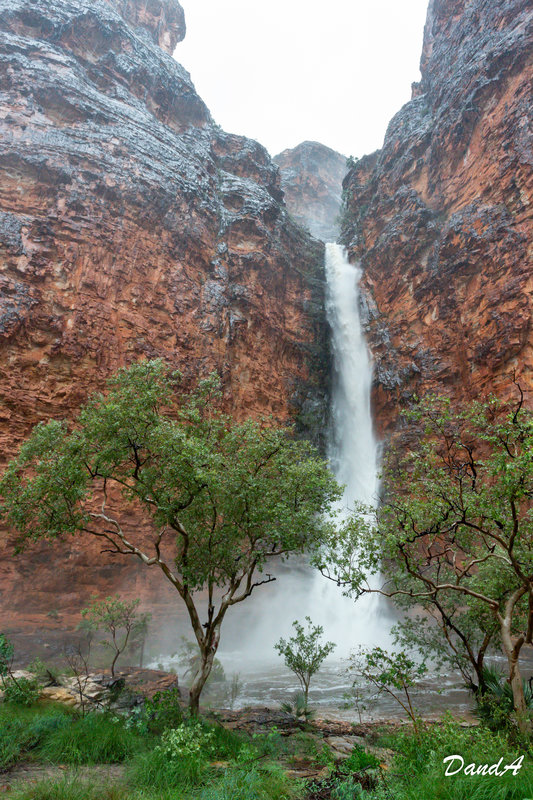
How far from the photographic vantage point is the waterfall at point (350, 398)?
33.3 meters

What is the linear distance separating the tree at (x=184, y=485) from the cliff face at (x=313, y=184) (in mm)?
73163

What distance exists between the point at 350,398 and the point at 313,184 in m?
69.1

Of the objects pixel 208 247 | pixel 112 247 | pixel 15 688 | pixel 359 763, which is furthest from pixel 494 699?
pixel 208 247

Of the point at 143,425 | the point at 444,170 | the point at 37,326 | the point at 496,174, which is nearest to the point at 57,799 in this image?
the point at 143,425

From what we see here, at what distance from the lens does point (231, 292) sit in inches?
1315

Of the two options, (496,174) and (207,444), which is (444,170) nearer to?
(496,174)

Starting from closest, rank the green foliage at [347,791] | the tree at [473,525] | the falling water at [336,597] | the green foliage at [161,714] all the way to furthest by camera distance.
A: the green foliage at [347,791], the tree at [473,525], the green foliage at [161,714], the falling water at [336,597]

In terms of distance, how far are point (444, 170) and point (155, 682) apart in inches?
1528

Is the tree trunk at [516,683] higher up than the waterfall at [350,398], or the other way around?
the waterfall at [350,398]

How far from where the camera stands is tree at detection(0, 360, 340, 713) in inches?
371

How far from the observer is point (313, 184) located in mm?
87688

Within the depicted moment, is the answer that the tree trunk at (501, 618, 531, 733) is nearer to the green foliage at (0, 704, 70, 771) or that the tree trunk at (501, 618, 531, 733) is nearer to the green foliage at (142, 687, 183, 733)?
the green foliage at (142, 687, 183, 733)

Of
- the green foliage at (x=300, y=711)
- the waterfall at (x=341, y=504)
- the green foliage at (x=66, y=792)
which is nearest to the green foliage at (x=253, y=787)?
the green foliage at (x=66, y=792)
